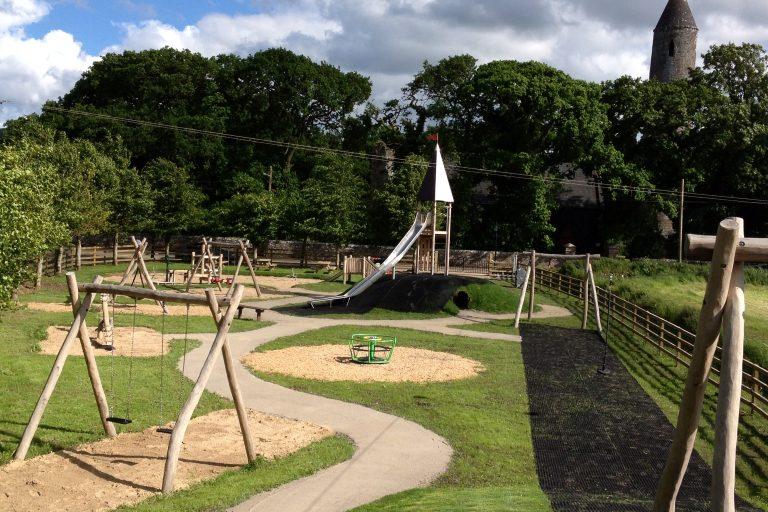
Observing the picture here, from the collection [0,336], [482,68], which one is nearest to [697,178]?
[482,68]

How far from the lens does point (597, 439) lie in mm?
12750

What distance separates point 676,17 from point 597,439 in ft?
218

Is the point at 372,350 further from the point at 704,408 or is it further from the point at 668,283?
the point at 668,283

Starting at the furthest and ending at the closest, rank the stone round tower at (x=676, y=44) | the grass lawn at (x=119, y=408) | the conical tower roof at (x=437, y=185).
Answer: the stone round tower at (x=676, y=44), the conical tower roof at (x=437, y=185), the grass lawn at (x=119, y=408)

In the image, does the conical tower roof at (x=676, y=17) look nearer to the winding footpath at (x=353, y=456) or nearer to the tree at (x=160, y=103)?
the tree at (x=160, y=103)

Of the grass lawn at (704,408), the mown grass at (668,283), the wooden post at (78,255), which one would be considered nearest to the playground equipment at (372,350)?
the grass lawn at (704,408)

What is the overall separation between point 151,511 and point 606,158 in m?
45.8

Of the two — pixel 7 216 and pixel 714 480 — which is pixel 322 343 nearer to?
pixel 7 216

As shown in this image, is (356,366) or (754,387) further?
(356,366)

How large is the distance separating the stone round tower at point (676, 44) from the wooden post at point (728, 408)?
68.5 m

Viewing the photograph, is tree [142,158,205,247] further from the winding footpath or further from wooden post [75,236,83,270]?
the winding footpath

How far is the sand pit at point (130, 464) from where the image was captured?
30.3ft

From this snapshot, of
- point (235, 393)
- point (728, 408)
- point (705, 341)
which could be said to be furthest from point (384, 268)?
point (728, 408)

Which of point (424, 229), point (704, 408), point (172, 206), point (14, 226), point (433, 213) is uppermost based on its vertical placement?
point (172, 206)
